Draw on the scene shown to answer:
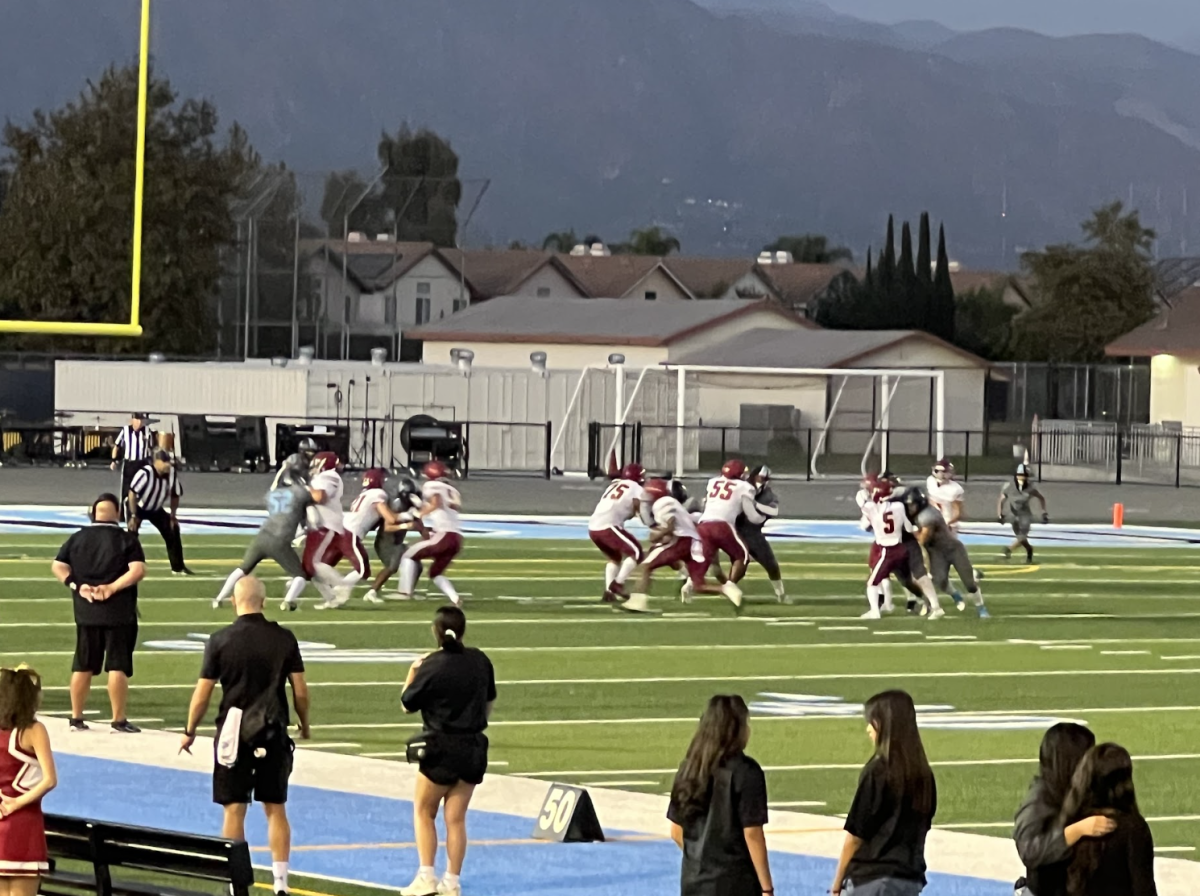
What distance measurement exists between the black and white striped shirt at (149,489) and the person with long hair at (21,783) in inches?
612

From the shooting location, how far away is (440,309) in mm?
89375

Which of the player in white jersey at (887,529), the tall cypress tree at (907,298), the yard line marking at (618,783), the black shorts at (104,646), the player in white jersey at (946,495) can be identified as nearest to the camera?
the yard line marking at (618,783)

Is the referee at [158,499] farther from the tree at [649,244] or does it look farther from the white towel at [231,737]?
the tree at [649,244]

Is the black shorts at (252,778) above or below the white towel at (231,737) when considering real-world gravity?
below

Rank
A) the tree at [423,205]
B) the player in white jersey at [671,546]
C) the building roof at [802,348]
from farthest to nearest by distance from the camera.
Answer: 1. the tree at [423,205]
2. the building roof at [802,348]
3. the player in white jersey at [671,546]

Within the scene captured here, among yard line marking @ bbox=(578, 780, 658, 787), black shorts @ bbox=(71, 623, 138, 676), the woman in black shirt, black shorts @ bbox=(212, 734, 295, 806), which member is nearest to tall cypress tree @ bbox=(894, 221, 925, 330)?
black shorts @ bbox=(71, 623, 138, 676)

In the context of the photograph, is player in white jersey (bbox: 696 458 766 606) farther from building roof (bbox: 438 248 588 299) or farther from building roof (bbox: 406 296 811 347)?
building roof (bbox: 438 248 588 299)

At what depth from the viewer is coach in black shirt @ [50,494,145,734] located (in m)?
14.2

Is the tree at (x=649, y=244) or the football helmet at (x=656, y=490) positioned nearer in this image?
the football helmet at (x=656, y=490)

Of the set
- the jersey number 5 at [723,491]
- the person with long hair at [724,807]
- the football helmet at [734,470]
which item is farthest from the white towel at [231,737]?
the jersey number 5 at [723,491]

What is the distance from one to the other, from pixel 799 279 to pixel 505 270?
131 feet

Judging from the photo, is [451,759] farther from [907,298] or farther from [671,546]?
[907,298]

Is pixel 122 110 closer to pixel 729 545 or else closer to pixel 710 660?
pixel 710 660

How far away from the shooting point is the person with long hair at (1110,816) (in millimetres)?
7000
